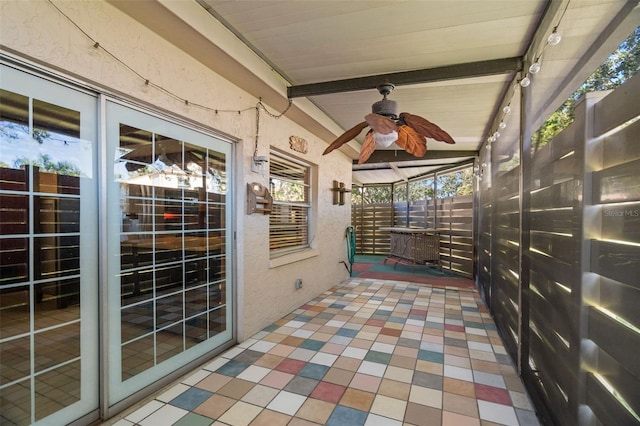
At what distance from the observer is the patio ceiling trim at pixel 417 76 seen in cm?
259

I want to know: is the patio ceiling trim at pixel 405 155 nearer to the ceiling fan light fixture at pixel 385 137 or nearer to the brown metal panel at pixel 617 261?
the ceiling fan light fixture at pixel 385 137

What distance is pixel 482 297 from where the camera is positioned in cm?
480

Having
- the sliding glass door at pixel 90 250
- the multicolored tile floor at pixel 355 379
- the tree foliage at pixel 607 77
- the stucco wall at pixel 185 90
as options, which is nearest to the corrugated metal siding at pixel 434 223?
the multicolored tile floor at pixel 355 379

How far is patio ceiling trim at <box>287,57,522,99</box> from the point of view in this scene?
2.59 m

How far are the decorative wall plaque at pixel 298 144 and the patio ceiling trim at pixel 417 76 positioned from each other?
0.79 meters

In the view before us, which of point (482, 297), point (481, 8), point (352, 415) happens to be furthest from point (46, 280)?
point (482, 297)

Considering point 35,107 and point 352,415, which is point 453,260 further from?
point 35,107

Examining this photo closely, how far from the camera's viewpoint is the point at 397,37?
92.3 inches

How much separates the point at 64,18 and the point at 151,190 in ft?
3.56

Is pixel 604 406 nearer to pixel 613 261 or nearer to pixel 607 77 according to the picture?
pixel 613 261

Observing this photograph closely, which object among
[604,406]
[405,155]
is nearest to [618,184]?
[604,406]

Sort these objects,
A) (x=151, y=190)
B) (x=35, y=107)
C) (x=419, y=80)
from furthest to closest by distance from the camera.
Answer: (x=419, y=80) < (x=151, y=190) < (x=35, y=107)

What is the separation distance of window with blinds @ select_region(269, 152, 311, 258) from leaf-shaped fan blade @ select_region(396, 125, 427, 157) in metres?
1.89

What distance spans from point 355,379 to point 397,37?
8.84 ft
